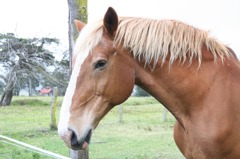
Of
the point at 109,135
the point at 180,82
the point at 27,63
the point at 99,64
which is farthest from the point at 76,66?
the point at 27,63

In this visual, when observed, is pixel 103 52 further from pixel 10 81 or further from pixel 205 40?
pixel 10 81

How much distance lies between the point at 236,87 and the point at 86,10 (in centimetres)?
186

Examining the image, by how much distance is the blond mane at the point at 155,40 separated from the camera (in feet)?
6.60

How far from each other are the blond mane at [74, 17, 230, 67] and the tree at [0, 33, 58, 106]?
11.9 metres

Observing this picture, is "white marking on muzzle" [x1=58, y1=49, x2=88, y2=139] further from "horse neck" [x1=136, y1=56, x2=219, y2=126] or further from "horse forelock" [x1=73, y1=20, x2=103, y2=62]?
"horse neck" [x1=136, y1=56, x2=219, y2=126]

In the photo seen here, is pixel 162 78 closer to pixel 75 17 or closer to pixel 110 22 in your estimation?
pixel 110 22

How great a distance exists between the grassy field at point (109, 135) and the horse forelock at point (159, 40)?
3.35 meters

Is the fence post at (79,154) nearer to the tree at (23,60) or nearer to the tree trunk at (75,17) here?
the tree trunk at (75,17)

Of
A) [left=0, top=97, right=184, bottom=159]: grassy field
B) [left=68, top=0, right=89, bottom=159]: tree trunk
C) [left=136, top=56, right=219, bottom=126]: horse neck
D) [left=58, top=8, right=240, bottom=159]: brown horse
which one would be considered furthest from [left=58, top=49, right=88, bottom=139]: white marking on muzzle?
[left=0, top=97, right=184, bottom=159]: grassy field

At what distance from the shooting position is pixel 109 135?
8.78m

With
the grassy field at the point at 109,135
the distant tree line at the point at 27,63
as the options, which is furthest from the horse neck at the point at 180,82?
the distant tree line at the point at 27,63

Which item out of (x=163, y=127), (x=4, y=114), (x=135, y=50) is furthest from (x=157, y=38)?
(x=4, y=114)

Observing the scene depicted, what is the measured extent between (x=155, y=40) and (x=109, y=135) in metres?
6.98

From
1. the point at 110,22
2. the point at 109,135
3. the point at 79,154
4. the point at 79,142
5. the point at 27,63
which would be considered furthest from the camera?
the point at 27,63
